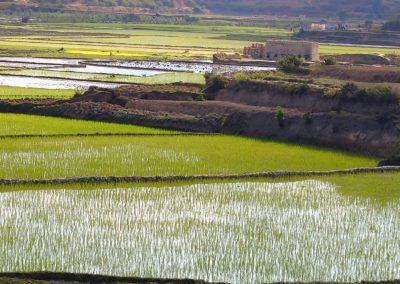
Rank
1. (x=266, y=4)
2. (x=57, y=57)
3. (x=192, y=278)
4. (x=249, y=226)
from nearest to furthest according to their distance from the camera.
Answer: (x=192, y=278)
(x=249, y=226)
(x=57, y=57)
(x=266, y=4)

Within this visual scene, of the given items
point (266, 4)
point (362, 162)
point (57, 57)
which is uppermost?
point (362, 162)

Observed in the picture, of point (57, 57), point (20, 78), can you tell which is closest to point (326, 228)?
point (20, 78)

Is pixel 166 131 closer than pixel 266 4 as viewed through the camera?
Yes

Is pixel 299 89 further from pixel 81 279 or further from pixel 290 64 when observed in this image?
pixel 81 279

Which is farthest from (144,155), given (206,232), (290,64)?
(290,64)

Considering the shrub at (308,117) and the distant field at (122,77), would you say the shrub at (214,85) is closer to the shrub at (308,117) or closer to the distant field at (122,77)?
the shrub at (308,117)

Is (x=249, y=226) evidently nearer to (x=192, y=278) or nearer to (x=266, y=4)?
(x=192, y=278)
